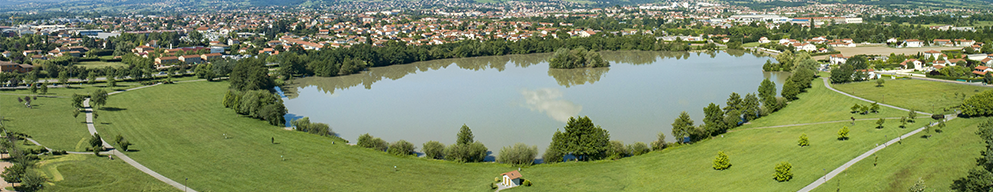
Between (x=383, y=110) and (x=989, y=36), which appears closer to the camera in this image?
(x=383, y=110)

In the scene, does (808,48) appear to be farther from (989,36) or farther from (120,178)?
(120,178)

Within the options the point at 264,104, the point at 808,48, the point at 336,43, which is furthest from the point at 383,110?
the point at 808,48

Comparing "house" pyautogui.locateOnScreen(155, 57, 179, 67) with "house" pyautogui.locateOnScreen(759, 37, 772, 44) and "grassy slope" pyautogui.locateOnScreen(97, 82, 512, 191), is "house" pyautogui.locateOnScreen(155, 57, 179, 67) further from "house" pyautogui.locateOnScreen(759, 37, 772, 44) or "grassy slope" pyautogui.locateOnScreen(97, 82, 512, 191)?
"house" pyautogui.locateOnScreen(759, 37, 772, 44)

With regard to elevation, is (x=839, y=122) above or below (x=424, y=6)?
below

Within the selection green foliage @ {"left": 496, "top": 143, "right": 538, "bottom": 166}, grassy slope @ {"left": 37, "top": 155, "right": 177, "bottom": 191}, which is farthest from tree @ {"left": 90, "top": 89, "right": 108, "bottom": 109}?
green foliage @ {"left": 496, "top": 143, "right": 538, "bottom": 166}

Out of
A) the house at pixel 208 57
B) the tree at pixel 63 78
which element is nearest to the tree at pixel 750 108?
the tree at pixel 63 78

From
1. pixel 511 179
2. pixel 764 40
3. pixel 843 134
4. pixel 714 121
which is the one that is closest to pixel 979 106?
pixel 843 134
